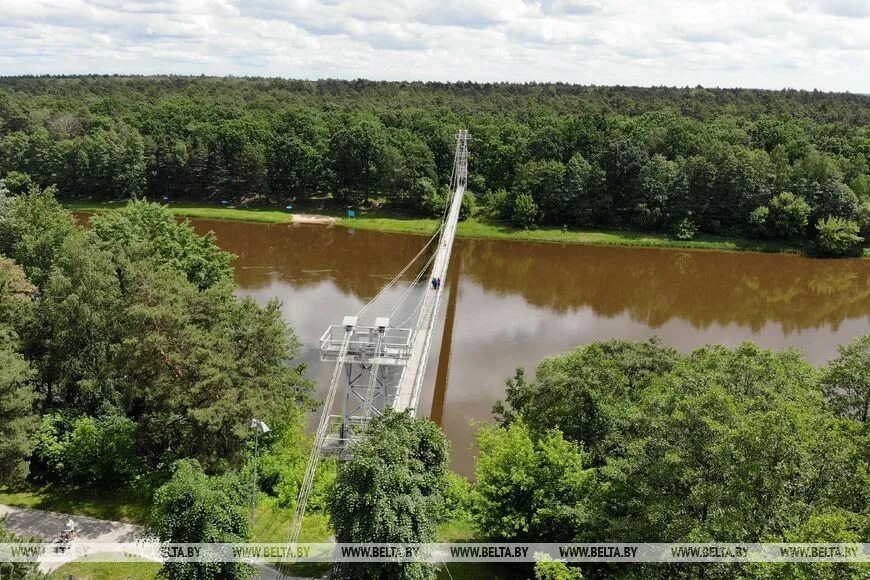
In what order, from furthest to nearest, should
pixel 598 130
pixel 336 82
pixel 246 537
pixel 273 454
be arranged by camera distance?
pixel 336 82 < pixel 598 130 < pixel 273 454 < pixel 246 537

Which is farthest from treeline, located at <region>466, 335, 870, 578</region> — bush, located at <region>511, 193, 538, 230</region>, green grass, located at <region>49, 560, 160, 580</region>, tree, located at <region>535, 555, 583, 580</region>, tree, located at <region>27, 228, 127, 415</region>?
bush, located at <region>511, 193, 538, 230</region>

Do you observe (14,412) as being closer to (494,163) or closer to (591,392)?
(591,392)

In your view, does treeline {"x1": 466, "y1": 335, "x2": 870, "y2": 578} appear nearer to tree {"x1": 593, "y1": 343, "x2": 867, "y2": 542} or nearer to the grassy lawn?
tree {"x1": 593, "y1": 343, "x2": 867, "y2": 542}

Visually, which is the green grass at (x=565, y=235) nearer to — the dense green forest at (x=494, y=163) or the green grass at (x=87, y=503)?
the dense green forest at (x=494, y=163)

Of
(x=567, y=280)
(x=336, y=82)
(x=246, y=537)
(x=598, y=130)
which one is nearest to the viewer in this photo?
(x=246, y=537)

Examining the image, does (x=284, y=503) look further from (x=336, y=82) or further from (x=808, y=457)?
(x=336, y=82)

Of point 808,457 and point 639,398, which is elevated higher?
point 808,457

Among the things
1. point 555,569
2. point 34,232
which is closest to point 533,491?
point 555,569

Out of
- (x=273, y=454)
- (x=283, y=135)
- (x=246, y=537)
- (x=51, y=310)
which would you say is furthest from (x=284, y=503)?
(x=283, y=135)
